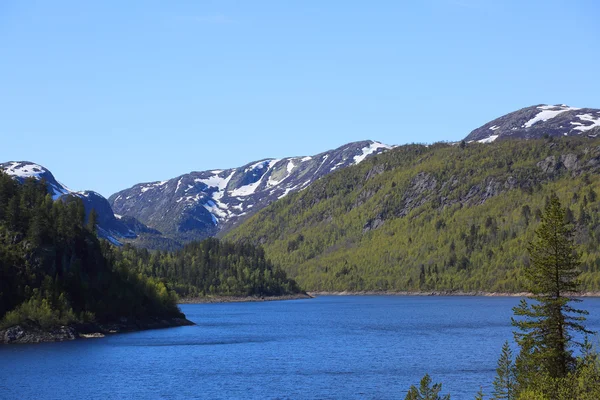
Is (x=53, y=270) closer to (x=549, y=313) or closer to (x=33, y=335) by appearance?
(x=33, y=335)

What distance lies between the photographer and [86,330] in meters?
131

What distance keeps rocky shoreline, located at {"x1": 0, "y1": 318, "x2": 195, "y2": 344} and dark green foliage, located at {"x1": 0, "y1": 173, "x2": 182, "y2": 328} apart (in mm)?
1065

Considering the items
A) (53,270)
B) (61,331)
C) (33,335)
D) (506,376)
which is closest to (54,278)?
(53,270)

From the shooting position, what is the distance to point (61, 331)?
124438 mm

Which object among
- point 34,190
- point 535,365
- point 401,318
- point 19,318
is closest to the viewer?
point 535,365

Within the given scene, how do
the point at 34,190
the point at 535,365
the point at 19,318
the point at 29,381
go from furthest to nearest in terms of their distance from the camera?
the point at 34,190
the point at 19,318
the point at 29,381
the point at 535,365

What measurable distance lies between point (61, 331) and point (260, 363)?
3592 centimetres

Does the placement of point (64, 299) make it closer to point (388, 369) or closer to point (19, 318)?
point (19, 318)

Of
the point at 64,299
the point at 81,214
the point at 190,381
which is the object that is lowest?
the point at 190,381

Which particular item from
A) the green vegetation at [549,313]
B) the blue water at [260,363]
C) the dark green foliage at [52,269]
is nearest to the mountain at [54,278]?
the dark green foliage at [52,269]

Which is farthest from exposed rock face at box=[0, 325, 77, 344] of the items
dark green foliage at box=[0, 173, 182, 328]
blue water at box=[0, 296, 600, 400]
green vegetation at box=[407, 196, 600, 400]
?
green vegetation at box=[407, 196, 600, 400]

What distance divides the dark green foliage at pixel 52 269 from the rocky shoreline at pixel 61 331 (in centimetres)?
106

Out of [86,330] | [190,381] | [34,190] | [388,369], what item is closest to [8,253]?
[86,330]

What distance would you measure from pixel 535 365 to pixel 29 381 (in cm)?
5567
